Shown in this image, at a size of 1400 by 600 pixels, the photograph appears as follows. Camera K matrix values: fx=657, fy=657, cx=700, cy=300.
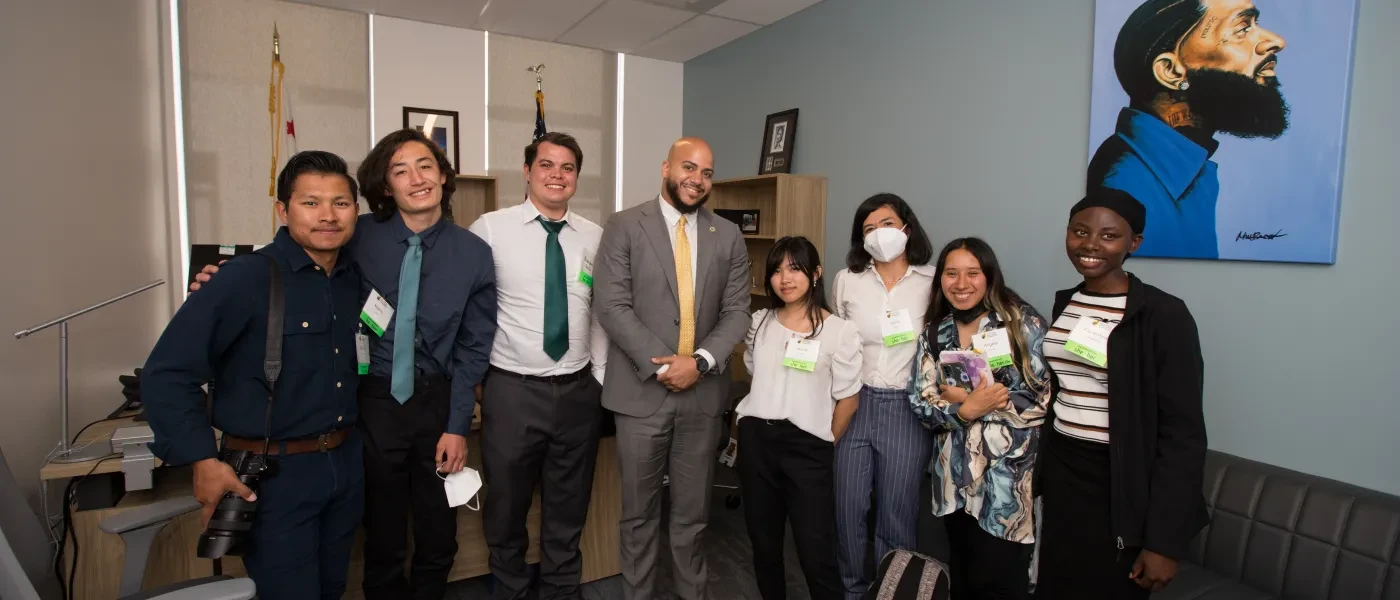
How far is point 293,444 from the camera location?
5.55ft

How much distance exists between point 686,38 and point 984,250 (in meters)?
3.70

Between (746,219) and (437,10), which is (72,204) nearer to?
(437,10)

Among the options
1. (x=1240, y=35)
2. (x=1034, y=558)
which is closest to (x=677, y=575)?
(x=1034, y=558)

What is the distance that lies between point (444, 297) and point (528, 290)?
301 millimetres

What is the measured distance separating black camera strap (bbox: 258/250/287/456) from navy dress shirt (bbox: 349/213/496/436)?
0.38 meters

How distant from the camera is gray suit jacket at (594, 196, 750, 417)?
7.46 feet

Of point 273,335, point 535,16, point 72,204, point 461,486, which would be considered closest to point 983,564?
point 461,486

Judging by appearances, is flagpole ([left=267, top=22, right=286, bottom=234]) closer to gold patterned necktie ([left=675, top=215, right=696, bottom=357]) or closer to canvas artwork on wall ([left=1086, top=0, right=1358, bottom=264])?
gold patterned necktie ([left=675, top=215, right=696, bottom=357])

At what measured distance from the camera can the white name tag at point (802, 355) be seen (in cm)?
220

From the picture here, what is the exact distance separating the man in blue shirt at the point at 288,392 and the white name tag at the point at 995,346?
187cm

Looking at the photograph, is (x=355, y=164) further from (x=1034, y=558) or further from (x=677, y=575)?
(x=1034, y=558)

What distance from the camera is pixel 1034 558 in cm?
200

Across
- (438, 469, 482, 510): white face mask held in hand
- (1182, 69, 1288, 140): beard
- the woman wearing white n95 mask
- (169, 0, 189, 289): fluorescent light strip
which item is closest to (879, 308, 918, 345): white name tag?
the woman wearing white n95 mask

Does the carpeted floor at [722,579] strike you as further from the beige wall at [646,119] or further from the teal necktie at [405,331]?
the beige wall at [646,119]
